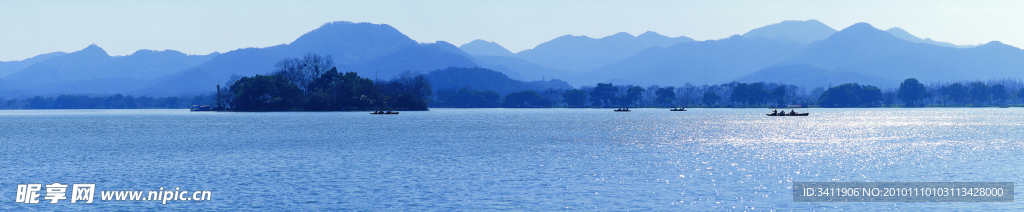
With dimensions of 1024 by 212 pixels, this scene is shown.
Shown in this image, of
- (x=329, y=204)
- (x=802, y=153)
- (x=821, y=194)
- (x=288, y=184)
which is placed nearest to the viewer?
(x=329, y=204)

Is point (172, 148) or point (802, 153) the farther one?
point (172, 148)

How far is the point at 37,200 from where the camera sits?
28.0 metres

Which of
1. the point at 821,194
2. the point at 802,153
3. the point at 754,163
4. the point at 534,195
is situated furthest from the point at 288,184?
the point at 802,153

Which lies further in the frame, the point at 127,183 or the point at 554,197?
the point at 127,183

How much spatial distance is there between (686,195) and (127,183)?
25167 millimetres

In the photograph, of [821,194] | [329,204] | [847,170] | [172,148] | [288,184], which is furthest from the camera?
[172,148]

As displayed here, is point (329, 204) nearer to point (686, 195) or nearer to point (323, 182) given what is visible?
point (323, 182)

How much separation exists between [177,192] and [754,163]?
101ft

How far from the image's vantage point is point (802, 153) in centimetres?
5266

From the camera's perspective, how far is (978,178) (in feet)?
118

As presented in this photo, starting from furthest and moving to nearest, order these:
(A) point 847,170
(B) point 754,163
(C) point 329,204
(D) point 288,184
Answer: (B) point 754,163 → (A) point 847,170 → (D) point 288,184 → (C) point 329,204

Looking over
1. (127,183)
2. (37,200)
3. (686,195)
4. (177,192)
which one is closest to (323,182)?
(177,192)

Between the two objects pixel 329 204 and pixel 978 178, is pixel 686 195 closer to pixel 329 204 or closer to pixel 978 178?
pixel 329 204

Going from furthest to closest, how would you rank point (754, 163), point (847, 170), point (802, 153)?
point (802, 153), point (754, 163), point (847, 170)
